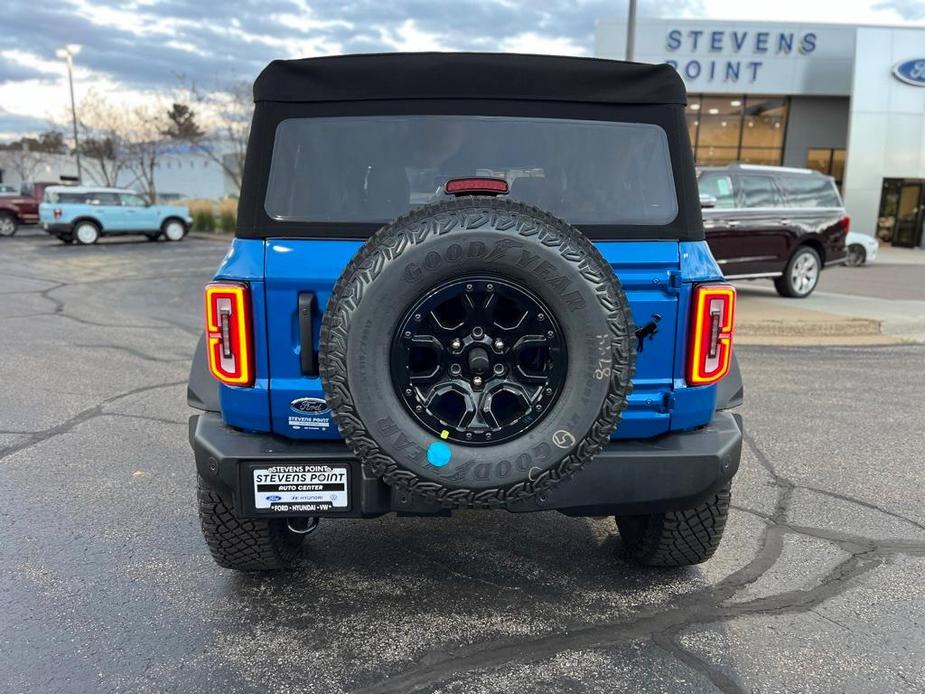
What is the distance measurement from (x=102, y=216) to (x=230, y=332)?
21934 mm

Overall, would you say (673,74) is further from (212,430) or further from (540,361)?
(212,430)

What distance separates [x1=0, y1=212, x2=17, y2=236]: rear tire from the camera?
2430 cm

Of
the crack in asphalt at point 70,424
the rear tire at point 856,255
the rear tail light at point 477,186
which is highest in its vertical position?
the rear tail light at point 477,186

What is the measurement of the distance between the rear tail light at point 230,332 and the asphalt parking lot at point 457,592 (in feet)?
3.36

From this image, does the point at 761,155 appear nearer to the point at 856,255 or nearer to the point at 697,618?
the point at 856,255

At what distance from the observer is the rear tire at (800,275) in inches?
431

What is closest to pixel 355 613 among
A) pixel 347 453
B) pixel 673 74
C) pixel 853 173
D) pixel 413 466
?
pixel 347 453

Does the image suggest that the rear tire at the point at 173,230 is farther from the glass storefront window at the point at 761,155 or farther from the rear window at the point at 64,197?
the glass storefront window at the point at 761,155

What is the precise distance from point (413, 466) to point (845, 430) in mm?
4282

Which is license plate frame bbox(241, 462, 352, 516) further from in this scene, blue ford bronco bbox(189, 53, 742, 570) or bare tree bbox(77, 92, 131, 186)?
bare tree bbox(77, 92, 131, 186)

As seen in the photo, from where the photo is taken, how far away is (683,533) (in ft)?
9.54

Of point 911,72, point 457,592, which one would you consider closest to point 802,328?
point 457,592

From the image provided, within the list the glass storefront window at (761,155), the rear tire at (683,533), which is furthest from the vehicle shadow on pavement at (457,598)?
the glass storefront window at (761,155)


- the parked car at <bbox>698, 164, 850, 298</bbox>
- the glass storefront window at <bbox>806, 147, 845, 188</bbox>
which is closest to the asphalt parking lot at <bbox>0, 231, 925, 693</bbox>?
the parked car at <bbox>698, 164, 850, 298</bbox>
